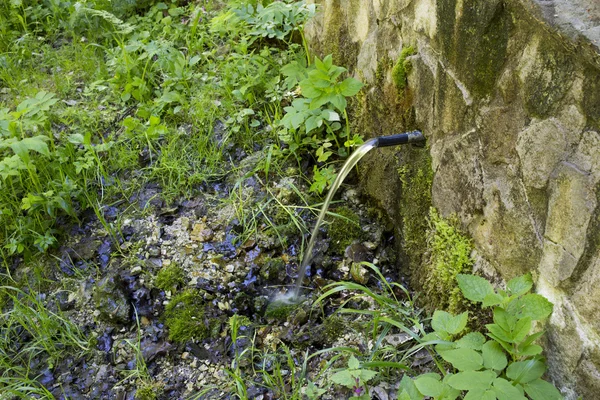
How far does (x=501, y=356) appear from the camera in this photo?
1.79m

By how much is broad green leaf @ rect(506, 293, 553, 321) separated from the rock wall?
0.06m

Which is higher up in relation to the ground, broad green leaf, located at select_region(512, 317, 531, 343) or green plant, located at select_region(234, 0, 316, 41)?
green plant, located at select_region(234, 0, 316, 41)

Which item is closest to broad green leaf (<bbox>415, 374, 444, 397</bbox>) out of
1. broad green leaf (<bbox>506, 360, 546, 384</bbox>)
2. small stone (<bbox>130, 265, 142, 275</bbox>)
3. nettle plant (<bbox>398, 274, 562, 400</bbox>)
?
nettle plant (<bbox>398, 274, 562, 400</bbox>)

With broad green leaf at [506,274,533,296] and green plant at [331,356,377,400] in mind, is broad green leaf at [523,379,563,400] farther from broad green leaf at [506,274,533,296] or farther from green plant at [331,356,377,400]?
green plant at [331,356,377,400]

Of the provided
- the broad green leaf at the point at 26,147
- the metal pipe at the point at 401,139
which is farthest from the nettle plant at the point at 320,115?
the broad green leaf at the point at 26,147

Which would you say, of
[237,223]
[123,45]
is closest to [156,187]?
[237,223]

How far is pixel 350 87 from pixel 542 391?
158 cm

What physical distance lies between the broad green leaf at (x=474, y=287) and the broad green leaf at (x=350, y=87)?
1.14m

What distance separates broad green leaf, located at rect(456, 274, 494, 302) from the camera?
6.24 feet

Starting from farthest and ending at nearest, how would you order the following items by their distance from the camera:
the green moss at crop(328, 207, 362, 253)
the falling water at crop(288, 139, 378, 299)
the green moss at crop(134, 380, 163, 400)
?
the green moss at crop(328, 207, 362, 253)
the falling water at crop(288, 139, 378, 299)
the green moss at crop(134, 380, 163, 400)

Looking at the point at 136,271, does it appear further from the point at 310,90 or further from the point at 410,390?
the point at 410,390

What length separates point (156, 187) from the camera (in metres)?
3.36

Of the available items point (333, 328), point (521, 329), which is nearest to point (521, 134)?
point (521, 329)

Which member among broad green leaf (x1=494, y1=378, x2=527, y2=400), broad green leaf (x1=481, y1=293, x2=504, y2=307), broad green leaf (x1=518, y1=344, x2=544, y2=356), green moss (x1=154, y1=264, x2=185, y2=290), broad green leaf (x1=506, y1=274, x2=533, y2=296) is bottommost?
green moss (x1=154, y1=264, x2=185, y2=290)
